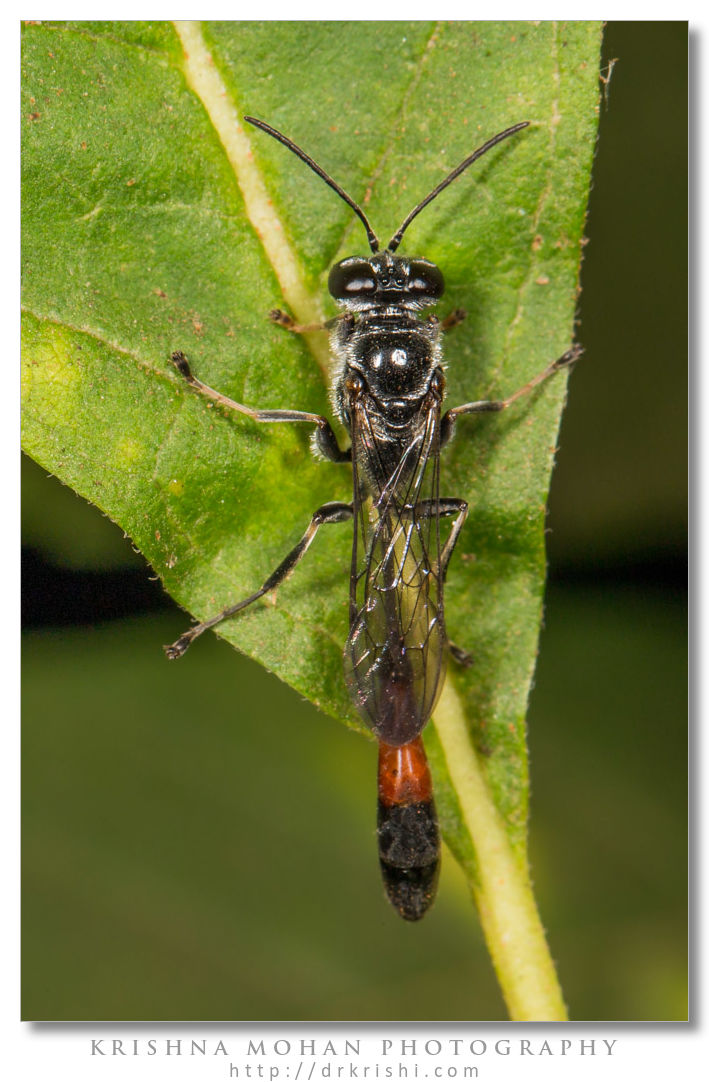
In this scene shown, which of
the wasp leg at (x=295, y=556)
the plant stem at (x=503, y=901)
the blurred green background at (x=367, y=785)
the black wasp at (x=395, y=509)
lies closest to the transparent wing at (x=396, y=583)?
the black wasp at (x=395, y=509)

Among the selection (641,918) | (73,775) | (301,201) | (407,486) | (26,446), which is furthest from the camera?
(641,918)

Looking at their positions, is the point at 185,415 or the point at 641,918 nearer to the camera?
the point at 185,415

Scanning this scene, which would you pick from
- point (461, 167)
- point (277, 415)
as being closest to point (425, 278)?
point (461, 167)

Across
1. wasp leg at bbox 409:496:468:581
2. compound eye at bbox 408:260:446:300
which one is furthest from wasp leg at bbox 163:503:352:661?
compound eye at bbox 408:260:446:300

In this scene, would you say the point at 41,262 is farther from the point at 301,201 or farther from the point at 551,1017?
the point at 551,1017

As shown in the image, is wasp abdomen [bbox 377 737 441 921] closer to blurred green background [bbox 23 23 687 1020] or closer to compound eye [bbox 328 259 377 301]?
blurred green background [bbox 23 23 687 1020]

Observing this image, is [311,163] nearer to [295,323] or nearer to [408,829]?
[295,323]

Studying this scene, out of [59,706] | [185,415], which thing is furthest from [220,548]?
[59,706]
